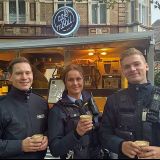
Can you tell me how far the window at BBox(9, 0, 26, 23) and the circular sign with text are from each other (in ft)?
32.2

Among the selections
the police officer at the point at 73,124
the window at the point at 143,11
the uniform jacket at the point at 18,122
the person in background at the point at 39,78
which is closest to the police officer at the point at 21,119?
the uniform jacket at the point at 18,122

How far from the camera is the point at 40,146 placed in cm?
301

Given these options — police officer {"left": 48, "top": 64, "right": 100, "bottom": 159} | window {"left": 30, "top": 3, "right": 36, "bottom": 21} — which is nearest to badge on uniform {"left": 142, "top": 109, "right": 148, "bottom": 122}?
police officer {"left": 48, "top": 64, "right": 100, "bottom": 159}

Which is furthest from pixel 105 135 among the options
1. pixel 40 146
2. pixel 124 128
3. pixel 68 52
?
pixel 68 52

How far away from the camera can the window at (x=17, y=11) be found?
71.8ft

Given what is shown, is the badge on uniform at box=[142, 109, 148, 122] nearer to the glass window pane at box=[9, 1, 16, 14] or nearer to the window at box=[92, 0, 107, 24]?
the window at box=[92, 0, 107, 24]

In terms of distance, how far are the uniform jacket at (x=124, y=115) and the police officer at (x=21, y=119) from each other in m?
0.49

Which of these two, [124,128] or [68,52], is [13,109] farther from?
[68,52]

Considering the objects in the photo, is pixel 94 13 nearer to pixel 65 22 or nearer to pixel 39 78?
pixel 65 22

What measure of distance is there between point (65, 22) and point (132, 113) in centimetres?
976

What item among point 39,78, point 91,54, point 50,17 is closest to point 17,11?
point 50,17

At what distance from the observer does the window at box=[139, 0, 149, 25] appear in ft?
79.2

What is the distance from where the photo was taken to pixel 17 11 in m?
21.9

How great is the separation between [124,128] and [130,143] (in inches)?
8.8
